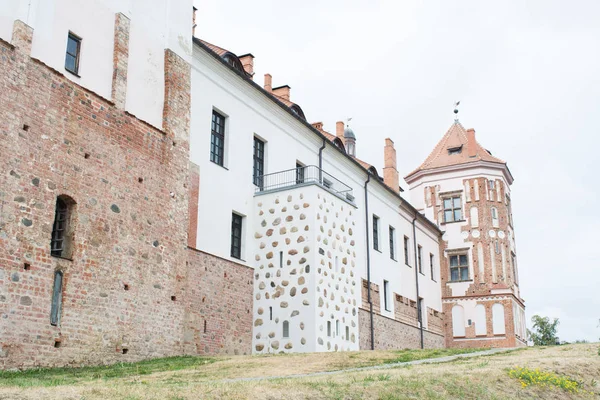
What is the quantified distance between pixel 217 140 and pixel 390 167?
1890 centimetres

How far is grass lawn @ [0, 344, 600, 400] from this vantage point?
29.8 ft

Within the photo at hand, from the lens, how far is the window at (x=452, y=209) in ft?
128

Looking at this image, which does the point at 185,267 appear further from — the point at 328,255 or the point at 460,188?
the point at 460,188

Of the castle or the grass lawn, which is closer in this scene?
the grass lawn

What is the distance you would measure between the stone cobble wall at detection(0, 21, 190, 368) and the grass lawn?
30.7 inches

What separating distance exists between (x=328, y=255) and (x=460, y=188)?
19.0m

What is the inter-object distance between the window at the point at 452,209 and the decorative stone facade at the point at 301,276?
17.6 metres

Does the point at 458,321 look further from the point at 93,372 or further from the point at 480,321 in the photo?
the point at 93,372

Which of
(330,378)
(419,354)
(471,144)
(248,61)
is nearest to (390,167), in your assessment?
(471,144)

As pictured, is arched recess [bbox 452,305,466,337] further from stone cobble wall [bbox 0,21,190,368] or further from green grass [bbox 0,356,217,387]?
green grass [bbox 0,356,217,387]

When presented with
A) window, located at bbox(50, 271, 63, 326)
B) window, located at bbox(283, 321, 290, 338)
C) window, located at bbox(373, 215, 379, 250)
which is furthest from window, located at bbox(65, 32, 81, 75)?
window, located at bbox(373, 215, 379, 250)

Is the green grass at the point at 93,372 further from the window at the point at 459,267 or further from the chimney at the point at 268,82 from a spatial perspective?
the window at the point at 459,267

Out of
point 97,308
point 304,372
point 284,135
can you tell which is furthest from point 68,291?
point 284,135

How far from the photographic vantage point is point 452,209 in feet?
128
